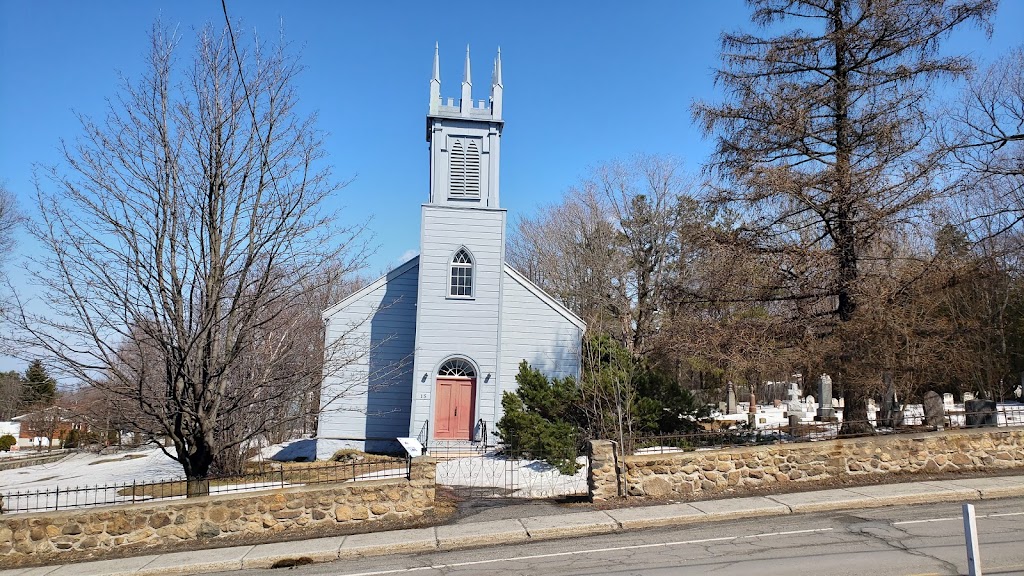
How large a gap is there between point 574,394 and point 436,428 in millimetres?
5291

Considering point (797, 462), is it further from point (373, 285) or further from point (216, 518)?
point (373, 285)

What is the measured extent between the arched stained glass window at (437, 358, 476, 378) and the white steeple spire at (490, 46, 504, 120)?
25.8 ft

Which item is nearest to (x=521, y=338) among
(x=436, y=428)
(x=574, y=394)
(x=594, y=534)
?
(x=436, y=428)

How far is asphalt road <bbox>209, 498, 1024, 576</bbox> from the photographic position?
22.0ft

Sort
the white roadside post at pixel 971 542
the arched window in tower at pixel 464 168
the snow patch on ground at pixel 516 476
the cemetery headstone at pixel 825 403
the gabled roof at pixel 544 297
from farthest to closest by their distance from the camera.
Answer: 1. the cemetery headstone at pixel 825 403
2. the gabled roof at pixel 544 297
3. the arched window in tower at pixel 464 168
4. the snow patch on ground at pixel 516 476
5. the white roadside post at pixel 971 542

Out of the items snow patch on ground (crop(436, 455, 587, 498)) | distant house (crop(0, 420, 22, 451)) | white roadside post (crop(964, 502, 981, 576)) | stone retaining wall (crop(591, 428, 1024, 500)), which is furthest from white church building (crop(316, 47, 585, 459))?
distant house (crop(0, 420, 22, 451))

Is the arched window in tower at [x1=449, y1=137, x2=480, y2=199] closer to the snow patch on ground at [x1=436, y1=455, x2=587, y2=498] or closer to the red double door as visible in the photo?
the red double door

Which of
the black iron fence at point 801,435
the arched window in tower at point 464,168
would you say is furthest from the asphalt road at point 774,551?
the arched window in tower at point 464,168

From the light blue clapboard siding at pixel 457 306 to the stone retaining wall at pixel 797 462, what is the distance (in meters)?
9.44

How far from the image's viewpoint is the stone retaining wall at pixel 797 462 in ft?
34.5

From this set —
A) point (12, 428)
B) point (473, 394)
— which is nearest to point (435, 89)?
point (473, 394)

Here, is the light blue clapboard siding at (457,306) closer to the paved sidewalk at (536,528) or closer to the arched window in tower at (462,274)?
the arched window in tower at (462,274)

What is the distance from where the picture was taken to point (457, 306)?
19938 millimetres

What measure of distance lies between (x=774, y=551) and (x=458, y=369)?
43.9ft
